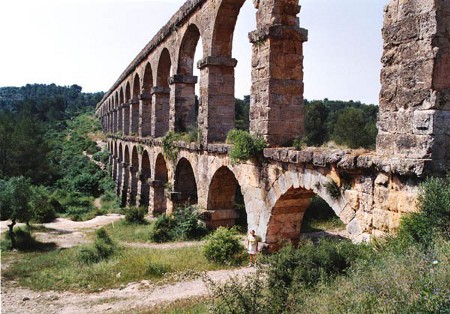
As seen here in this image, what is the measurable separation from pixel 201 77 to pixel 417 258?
8.54 metres

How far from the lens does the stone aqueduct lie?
4270mm

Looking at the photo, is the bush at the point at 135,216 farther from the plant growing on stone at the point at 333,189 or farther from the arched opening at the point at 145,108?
the plant growing on stone at the point at 333,189

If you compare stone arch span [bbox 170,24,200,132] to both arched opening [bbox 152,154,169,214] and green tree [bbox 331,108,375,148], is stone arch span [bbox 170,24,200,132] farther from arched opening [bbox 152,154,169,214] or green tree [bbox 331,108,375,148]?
green tree [bbox 331,108,375,148]

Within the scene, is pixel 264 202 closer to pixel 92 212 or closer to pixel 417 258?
pixel 417 258

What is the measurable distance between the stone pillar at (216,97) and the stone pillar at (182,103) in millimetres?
2542

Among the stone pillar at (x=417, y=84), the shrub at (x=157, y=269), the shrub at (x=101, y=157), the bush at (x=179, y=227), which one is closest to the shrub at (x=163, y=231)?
the bush at (x=179, y=227)

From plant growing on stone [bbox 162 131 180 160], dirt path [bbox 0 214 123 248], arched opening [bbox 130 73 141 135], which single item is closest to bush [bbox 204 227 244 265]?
plant growing on stone [bbox 162 131 180 160]

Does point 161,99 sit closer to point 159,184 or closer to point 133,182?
point 159,184

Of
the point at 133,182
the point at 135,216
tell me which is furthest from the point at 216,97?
the point at 133,182

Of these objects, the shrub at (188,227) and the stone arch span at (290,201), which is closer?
the stone arch span at (290,201)

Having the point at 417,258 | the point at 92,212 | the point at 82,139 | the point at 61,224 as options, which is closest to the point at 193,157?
the point at 417,258

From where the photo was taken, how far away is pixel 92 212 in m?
21.2

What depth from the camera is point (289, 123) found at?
765 centimetres

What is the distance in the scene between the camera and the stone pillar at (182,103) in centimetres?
1323
